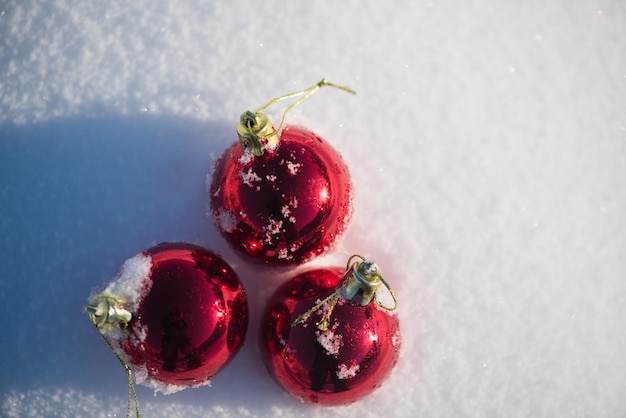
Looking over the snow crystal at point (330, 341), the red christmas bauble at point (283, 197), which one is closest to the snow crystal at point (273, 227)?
the red christmas bauble at point (283, 197)

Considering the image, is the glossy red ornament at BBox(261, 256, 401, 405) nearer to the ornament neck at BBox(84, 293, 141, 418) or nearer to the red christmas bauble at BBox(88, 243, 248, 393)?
the red christmas bauble at BBox(88, 243, 248, 393)

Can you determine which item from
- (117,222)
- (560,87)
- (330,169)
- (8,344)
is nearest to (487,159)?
(560,87)

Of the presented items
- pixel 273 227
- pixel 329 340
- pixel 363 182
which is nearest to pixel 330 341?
pixel 329 340

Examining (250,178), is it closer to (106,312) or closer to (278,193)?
(278,193)

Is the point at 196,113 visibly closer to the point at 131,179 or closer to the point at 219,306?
the point at 131,179

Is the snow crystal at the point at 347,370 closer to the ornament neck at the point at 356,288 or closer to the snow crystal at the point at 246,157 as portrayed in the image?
the ornament neck at the point at 356,288
